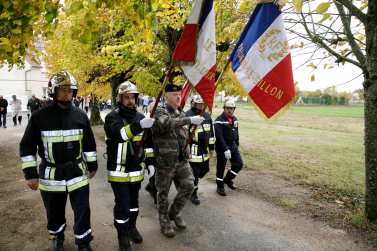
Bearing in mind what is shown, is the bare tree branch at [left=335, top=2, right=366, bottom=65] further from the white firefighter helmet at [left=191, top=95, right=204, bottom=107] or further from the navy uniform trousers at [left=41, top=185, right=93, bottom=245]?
the navy uniform trousers at [left=41, top=185, right=93, bottom=245]

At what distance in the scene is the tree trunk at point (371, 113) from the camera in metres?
4.08

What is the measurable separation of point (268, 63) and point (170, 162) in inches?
76.9

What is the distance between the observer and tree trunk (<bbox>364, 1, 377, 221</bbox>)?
4080 millimetres

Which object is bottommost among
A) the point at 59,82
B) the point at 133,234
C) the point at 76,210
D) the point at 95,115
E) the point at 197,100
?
the point at 133,234

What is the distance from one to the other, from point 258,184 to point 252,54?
3896 mm

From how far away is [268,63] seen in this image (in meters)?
3.41

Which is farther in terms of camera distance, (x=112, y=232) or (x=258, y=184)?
(x=258, y=184)

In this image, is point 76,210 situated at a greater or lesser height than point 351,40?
lesser

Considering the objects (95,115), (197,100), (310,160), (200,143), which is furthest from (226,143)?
(95,115)

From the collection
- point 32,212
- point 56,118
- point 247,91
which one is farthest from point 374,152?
point 32,212

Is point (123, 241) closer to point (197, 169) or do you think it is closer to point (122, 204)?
point (122, 204)

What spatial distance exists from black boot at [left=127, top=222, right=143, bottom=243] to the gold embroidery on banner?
117 inches

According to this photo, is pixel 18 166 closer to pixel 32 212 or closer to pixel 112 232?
pixel 32 212

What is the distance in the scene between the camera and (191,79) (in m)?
3.64
